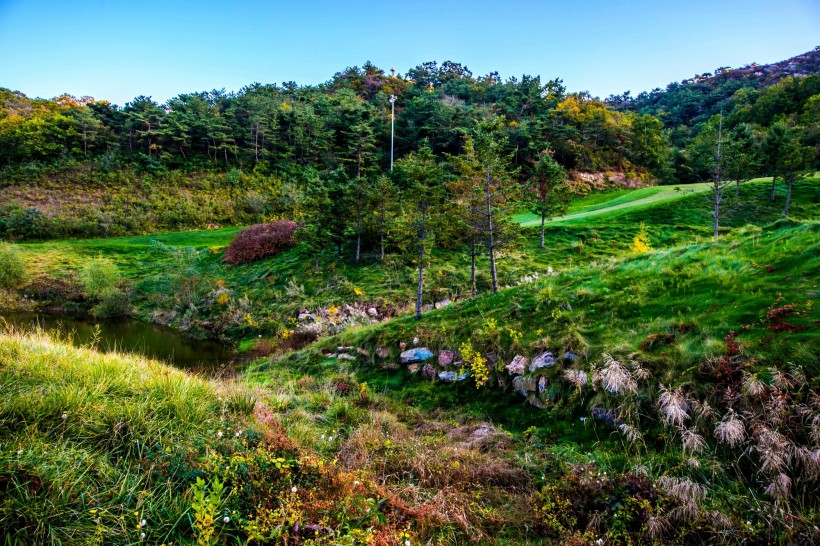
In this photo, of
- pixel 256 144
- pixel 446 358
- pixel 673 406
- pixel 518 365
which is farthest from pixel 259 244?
pixel 256 144

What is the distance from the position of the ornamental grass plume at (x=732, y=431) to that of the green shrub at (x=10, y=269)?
1522 inches

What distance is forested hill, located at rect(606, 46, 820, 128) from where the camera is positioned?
8099cm

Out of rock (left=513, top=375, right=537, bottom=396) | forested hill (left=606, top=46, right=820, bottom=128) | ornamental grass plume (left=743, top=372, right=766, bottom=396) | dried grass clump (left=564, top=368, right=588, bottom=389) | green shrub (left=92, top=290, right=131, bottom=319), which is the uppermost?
A: forested hill (left=606, top=46, right=820, bottom=128)

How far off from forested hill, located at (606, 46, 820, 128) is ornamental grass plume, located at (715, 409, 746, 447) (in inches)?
3640

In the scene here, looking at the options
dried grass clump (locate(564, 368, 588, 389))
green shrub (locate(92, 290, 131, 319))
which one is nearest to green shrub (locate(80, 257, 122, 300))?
green shrub (locate(92, 290, 131, 319))

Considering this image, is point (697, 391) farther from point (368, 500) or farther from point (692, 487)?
point (368, 500)

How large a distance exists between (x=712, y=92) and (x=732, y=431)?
4516 inches

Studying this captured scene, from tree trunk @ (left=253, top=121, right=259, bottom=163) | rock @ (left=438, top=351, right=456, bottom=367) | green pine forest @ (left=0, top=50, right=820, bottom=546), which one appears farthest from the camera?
tree trunk @ (left=253, top=121, right=259, bottom=163)

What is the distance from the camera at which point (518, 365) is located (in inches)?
324

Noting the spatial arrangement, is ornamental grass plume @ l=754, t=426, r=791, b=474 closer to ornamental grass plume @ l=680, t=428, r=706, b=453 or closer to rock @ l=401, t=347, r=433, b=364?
ornamental grass plume @ l=680, t=428, r=706, b=453

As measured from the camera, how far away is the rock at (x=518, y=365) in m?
8.10

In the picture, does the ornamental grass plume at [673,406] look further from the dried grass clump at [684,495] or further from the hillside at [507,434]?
the dried grass clump at [684,495]

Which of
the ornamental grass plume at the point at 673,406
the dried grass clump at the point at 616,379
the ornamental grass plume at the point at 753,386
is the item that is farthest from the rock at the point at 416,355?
the ornamental grass plume at the point at 753,386

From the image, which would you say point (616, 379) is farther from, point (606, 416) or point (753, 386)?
point (753, 386)
